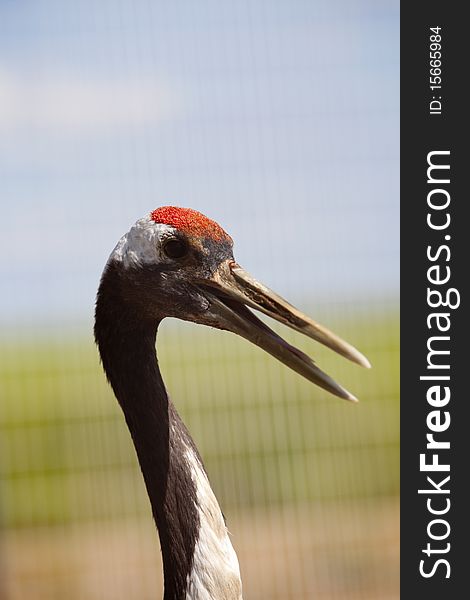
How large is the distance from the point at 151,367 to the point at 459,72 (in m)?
1.76

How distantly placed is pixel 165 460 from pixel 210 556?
229mm

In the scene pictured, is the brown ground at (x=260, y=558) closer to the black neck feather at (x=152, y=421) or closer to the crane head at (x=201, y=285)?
the black neck feather at (x=152, y=421)

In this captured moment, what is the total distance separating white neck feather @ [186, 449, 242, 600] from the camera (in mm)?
1950

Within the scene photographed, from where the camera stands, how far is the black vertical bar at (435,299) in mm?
3145

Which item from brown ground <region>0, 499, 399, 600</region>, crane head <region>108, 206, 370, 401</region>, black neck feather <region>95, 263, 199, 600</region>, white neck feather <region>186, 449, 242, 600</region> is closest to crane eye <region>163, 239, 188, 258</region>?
crane head <region>108, 206, 370, 401</region>

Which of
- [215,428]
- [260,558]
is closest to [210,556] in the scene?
[215,428]

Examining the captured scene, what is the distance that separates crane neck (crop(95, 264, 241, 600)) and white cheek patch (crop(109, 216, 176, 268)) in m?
0.05

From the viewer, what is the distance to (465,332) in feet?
10.2

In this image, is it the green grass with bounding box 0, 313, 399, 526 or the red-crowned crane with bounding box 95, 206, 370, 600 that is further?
the green grass with bounding box 0, 313, 399, 526

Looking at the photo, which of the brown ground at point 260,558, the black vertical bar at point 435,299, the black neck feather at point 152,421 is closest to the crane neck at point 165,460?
the black neck feather at point 152,421

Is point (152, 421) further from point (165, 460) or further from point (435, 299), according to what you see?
point (435, 299)

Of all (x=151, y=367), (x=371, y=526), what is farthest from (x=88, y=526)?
(x=151, y=367)

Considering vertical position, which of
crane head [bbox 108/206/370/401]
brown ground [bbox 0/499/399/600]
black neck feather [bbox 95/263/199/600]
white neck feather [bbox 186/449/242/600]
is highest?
crane head [bbox 108/206/370/401]

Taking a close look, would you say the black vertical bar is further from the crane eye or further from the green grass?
the crane eye
